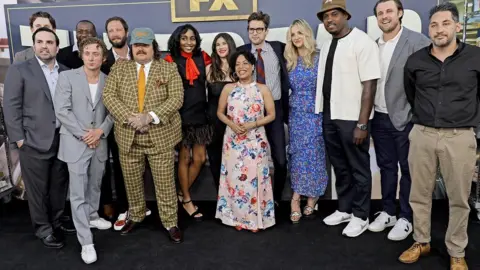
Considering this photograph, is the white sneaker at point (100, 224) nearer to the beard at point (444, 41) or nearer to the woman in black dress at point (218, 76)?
the woman in black dress at point (218, 76)

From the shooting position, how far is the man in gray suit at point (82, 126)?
3.05 m

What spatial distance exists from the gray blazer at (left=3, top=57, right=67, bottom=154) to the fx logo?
61.3 inches

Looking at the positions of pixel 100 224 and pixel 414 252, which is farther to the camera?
pixel 100 224

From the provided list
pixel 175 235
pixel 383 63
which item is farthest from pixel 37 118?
pixel 383 63

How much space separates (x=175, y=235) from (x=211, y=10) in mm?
2192

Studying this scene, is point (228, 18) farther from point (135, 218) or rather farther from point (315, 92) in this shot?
point (135, 218)

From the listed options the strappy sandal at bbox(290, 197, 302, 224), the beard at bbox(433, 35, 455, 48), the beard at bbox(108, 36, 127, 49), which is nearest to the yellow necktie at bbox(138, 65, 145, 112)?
the beard at bbox(108, 36, 127, 49)

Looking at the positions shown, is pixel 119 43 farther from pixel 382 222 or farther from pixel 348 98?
pixel 382 222

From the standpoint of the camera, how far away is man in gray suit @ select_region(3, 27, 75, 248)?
3.16m

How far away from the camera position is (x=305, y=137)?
3.57 metres

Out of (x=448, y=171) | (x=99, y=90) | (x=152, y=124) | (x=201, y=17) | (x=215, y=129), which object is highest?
(x=201, y=17)

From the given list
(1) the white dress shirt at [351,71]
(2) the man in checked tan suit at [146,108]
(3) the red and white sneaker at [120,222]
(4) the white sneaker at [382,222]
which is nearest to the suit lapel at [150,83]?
(2) the man in checked tan suit at [146,108]

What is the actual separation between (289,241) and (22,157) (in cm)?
214

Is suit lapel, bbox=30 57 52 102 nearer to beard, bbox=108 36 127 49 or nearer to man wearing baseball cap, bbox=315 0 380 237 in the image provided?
beard, bbox=108 36 127 49
